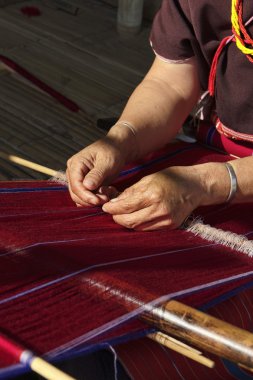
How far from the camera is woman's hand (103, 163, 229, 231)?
138 cm

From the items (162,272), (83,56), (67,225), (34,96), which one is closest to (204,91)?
(67,225)

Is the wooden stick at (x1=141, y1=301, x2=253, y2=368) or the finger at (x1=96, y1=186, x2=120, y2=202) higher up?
the wooden stick at (x1=141, y1=301, x2=253, y2=368)

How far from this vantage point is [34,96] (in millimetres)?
2941

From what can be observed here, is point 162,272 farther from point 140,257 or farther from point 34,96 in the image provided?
point 34,96

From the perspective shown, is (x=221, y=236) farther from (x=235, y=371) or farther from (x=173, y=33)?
(x=173, y=33)

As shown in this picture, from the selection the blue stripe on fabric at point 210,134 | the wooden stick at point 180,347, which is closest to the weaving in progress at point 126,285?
the wooden stick at point 180,347

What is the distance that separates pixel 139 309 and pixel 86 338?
0.10 meters

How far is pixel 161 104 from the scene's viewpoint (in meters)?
1.75

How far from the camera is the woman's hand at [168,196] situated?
1.38 meters

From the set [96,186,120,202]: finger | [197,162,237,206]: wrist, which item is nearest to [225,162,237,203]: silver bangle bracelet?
[197,162,237,206]: wrist

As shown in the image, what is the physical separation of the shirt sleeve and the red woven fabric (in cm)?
47

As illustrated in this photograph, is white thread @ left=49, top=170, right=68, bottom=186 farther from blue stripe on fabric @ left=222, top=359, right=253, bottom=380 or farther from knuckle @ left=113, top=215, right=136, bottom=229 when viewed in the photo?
blue stripe on fabric @ left=222, top=359, right=253, bottom=380

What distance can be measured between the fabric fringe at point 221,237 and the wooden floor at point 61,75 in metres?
1.05

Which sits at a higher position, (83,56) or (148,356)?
(148,356)
